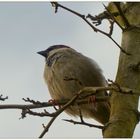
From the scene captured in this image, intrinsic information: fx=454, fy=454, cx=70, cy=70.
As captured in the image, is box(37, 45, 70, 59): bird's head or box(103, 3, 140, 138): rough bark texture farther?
box(37, 45, 70, 59): bird's head

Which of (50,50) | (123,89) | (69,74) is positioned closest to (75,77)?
(69,74)

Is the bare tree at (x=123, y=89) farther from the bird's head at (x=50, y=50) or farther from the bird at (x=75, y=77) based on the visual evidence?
the bird's head at (x=50, y=50)

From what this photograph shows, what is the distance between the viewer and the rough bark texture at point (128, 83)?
11.3 ft

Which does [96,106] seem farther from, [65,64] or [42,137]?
[42,137]

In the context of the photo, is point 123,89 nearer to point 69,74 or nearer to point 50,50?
point 69,74

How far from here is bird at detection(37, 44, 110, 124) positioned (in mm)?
5656

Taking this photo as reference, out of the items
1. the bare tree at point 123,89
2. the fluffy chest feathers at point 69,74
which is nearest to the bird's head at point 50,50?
the fluffy chest feathers at point 69,74

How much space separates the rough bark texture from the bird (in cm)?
159

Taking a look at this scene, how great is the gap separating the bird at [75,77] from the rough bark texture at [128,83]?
5.21 feet

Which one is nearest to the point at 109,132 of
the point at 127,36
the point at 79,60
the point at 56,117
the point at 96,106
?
the point at 56,117

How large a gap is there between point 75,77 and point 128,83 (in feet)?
6.27

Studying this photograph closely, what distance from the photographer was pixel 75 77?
560cm

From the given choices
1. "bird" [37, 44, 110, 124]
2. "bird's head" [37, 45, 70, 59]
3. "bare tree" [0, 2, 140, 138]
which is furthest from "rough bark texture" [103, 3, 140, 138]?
"bird's head" [37, 45, 70, 59]

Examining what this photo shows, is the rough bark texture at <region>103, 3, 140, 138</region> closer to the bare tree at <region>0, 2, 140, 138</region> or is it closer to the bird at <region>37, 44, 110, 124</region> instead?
the bare tree at <region>0, 2, 140, 138</region>
